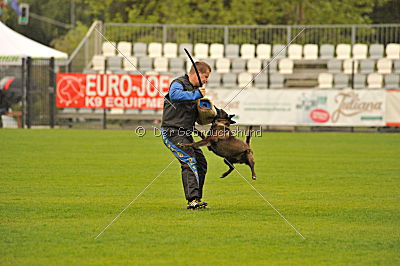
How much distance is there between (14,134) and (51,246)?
64.3ft

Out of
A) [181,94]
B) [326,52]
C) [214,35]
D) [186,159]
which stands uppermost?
[214,35]

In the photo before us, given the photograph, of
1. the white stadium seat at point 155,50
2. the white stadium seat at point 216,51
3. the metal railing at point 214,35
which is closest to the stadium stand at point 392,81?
the metal railing at point 214,35

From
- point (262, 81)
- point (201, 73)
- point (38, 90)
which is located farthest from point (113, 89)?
point (201, 73)

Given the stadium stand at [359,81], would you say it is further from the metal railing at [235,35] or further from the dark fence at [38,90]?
the dark fence at [38,90]

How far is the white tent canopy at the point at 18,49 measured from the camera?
111 ft

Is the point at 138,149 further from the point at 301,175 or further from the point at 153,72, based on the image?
the point at 153,72

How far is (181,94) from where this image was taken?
10164 millimetres

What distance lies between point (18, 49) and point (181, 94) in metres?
25.3

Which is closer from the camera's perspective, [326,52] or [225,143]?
[225,143]

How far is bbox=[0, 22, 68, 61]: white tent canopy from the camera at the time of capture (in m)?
33.8

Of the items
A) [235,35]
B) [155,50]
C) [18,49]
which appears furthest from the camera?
[235,35]

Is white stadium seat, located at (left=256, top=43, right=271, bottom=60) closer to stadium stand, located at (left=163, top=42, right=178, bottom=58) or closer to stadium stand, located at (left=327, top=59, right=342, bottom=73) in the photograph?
stadium stand, located at (left=327, top=59, right=342, bottom=73)

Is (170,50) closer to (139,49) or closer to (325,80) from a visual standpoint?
(139,49)

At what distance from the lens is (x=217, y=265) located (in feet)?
24.3
